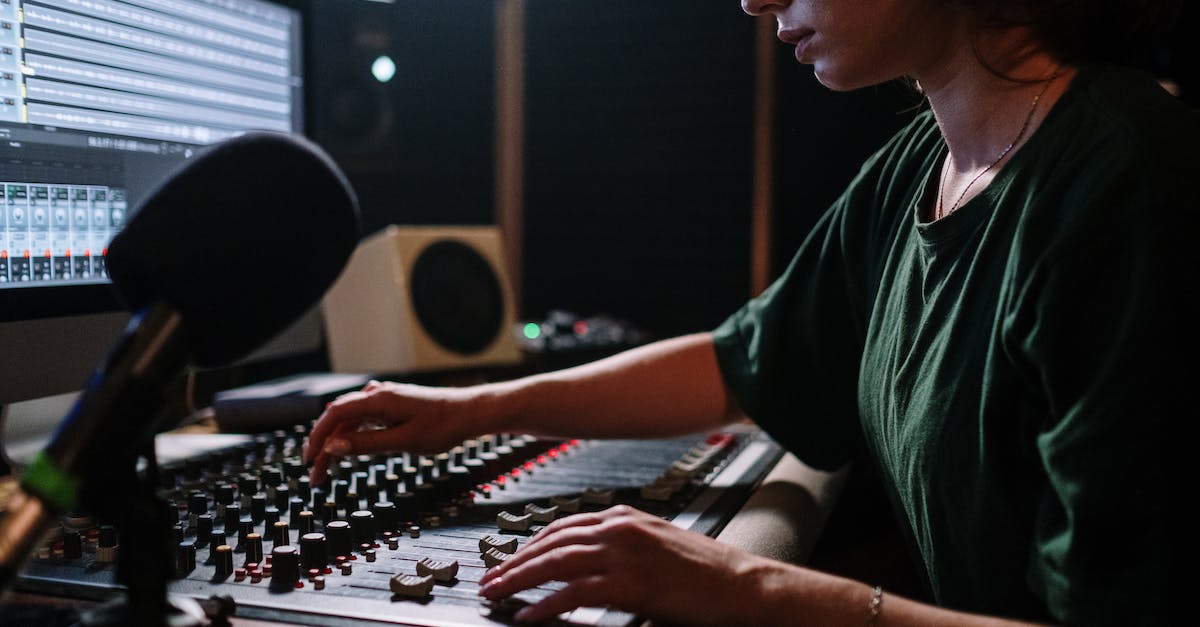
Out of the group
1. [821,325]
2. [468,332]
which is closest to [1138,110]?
[821,325]

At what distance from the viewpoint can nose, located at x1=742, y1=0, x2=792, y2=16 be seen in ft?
2.92

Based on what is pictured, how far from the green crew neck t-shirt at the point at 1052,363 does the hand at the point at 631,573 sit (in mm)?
199

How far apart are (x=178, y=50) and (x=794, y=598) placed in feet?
2.99

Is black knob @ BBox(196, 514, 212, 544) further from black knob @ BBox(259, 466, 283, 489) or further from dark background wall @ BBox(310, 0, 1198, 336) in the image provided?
dark background wall @ BBox(310, 0, 1198, 336)

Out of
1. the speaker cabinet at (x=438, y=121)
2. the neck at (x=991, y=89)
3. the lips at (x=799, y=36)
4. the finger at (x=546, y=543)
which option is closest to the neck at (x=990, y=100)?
the neck at (x=991, y=89)

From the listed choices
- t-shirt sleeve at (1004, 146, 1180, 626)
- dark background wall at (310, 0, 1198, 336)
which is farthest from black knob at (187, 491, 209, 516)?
dark background wall at (310, 0, 1198, 336)

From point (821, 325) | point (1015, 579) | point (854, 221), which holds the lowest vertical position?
point (1015, 579)

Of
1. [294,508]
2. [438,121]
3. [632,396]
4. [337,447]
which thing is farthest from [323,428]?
[438,121]

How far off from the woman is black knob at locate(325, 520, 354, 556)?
13 cm

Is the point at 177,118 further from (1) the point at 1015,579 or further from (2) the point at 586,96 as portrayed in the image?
(2) the point at 586,96

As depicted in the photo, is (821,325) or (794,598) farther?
(821,325)

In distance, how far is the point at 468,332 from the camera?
1672 mm

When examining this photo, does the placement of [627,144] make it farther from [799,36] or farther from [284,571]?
[284,571]

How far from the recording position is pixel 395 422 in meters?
0.99
